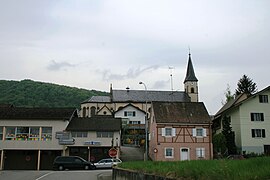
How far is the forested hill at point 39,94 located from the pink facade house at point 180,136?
59.9 m

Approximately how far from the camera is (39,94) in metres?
109

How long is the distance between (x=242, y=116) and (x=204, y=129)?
522 centimetres

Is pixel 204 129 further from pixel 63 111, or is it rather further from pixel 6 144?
pixel 6 144

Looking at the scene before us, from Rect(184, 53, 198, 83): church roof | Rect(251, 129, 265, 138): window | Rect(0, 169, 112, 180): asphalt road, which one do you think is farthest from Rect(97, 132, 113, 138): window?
Rect(184, 53, 198, 83): church roof

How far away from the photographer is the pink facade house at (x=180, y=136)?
44125 mm

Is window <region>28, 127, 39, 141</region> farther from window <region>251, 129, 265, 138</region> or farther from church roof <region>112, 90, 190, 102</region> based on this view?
church roof <region>112, 90, 190, 102</region>

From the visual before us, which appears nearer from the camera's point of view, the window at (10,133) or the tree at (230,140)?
the tree at (230,140)

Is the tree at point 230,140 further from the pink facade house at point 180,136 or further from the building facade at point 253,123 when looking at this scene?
the pink facade house at point 180,136

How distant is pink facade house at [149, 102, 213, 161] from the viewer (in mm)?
44125

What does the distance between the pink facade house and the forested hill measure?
5987 centimetres

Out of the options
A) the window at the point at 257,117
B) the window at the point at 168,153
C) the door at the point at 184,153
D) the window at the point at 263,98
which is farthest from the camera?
the window at the point at 263,98

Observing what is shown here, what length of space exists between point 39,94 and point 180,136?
74.1m

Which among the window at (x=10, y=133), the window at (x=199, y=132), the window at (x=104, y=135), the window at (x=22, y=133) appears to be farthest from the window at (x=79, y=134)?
the window at (x=199, y=132)

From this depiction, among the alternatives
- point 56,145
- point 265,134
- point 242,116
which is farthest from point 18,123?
point 265,134
